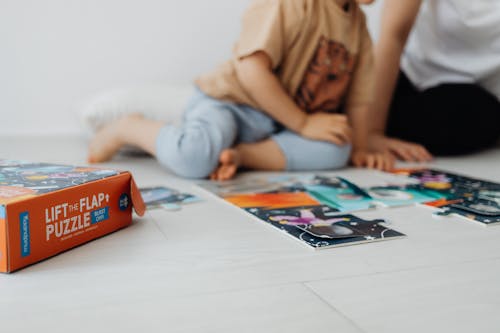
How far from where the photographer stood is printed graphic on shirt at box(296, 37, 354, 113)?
49.3 inches

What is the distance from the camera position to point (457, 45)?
1.62 meters

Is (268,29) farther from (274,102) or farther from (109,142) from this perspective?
(109,142)

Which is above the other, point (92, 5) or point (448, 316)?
point (92, 5)

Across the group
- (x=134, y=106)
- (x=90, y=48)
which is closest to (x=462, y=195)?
(x=134, y=106)

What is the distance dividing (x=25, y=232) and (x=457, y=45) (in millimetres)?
1437

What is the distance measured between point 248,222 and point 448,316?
35 centimetres

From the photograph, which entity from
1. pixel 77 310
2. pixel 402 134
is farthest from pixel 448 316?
pixel 402 134

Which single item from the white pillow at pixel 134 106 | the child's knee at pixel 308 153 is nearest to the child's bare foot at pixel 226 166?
the child's knee at pixel 308 153

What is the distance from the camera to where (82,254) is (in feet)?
2.04

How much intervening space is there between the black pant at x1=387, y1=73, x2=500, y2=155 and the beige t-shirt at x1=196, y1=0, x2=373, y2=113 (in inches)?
10.3

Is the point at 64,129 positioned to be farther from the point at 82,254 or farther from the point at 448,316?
the point at 448,316

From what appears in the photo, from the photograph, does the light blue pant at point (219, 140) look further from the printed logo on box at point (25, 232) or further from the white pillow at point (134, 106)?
the printed logo on box at point (25, 232)

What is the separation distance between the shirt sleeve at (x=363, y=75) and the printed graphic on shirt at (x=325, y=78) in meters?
0.03

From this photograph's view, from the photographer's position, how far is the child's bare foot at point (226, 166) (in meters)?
1.12
